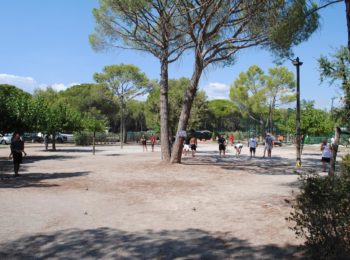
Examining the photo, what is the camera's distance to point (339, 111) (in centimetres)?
701

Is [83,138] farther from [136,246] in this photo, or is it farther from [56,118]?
[136,246]

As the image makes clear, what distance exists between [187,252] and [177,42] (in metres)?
16.5

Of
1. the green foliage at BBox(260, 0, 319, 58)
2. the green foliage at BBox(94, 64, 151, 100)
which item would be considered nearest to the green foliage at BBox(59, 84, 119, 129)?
the green foliage at BBox(94, 64, 151, 100)

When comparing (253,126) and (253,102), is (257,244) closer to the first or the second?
(253,102)

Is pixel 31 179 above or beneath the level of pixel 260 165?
beneath

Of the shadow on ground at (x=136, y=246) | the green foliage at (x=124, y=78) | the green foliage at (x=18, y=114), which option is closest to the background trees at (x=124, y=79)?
the green foliage at (x=124, y=78)

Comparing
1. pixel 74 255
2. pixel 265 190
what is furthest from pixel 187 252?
pixel 265 190

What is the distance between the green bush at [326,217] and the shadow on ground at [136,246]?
3.04ft

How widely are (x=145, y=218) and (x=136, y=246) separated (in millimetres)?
1922

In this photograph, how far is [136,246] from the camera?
6148 mm

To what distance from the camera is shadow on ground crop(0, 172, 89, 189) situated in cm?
1259

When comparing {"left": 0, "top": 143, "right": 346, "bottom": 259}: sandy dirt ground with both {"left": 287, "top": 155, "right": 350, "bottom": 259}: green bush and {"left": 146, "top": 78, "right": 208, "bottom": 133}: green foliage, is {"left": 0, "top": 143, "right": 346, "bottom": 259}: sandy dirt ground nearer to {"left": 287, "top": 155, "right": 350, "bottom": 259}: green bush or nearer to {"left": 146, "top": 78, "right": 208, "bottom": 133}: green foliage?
{"left": 287, "top": 155, "right": 350, "bottom": 259}: green bush

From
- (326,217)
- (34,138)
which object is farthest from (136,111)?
(326,217)

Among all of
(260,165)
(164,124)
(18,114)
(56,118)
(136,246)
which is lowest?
(136,246)
